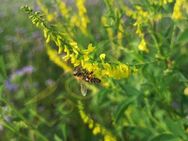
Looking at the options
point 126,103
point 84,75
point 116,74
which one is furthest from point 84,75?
point 126,103

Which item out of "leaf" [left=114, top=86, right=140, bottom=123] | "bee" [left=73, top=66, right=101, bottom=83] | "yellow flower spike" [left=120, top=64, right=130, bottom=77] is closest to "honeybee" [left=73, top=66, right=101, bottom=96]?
"bee" [left=73, top=66, right=101, bottom=83]

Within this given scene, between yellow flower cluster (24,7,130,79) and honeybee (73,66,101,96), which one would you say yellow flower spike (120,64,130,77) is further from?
honeybee (73,66,101,96)

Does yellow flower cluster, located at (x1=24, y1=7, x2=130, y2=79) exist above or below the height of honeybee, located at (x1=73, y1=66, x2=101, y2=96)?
above

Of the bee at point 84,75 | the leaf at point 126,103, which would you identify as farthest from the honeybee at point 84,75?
the leaf at point 126,103

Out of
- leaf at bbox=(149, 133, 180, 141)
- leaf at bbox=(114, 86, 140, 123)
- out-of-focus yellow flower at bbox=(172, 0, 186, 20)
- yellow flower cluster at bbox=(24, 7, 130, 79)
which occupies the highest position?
yellow flower cluster at bbox=(24, 7, 130, 79)

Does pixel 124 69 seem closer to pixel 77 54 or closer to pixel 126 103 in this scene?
pixel 77 54

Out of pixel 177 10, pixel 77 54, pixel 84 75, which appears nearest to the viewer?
pixel 77 54

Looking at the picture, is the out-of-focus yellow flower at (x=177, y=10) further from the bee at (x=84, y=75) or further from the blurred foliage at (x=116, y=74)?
the bee at (x=84, y=75)

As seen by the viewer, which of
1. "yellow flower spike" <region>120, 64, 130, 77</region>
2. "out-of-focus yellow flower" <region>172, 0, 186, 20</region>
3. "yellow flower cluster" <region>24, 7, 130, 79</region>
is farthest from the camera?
"out-of-focus yellow flower" <region>172, 0, 186, 20</region>

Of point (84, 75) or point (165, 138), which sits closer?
point (84, 75)
